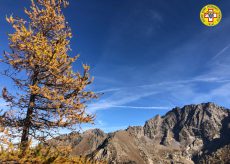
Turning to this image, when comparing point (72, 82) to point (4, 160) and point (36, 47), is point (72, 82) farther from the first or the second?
point (4, 160)

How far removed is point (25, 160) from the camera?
395 inches

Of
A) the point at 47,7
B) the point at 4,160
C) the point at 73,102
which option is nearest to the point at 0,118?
the point at 73,102

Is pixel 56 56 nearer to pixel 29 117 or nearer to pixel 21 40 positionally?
pixel 21 40

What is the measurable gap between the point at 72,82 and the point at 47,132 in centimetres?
292

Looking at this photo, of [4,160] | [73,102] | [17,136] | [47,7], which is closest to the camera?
[4,160]

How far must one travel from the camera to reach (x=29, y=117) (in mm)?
14539

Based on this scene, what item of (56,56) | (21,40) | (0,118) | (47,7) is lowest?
(0,118)

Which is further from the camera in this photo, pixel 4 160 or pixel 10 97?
pixel 10 97

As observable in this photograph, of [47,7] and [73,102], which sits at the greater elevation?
[47,7]

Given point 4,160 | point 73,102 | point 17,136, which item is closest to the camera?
point 4,160

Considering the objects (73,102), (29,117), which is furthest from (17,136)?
(73,102)

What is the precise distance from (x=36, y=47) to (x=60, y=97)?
111 inches

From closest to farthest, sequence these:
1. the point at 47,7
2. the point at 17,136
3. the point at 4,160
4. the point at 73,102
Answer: the point at 4,160 → the point at 17,136 → the point at 73,102 → the point at 47,7

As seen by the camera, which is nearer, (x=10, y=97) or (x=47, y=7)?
(x=10, y=97)
